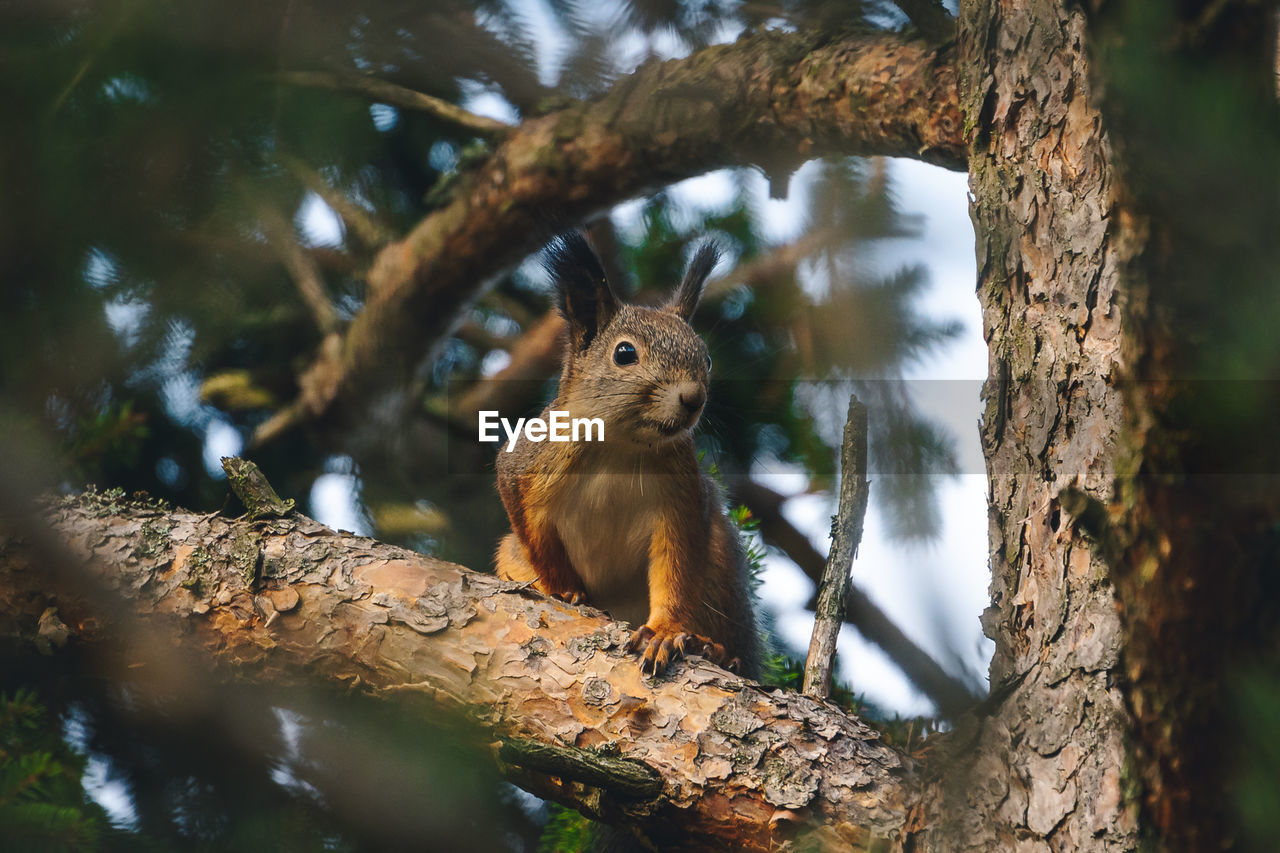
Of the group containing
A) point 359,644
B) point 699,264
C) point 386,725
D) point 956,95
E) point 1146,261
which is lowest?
point 386,725

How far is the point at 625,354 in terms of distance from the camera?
2400mm

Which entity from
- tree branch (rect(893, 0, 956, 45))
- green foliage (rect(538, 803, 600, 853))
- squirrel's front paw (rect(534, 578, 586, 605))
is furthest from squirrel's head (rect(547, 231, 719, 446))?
green foliage (rect(538, 803, 600, 853))

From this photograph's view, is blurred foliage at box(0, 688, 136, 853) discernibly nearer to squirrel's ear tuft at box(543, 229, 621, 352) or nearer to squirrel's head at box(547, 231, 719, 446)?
squirrel's head at box(547, 231, 719, 446)

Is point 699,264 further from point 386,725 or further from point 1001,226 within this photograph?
point 386,725

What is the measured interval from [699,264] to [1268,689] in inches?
87.7

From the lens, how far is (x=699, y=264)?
8.61ft

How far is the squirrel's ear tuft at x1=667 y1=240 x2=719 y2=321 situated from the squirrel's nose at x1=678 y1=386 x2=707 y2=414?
0.55 m

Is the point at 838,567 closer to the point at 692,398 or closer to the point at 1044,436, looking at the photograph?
the point at 1044,436

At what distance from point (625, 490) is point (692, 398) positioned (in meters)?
0.42

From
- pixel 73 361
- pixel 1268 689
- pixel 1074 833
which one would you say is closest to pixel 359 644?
pixel 73 361

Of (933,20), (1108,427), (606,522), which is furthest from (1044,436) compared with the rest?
(606,522)

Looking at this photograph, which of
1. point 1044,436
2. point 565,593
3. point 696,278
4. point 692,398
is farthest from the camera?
point 696,278

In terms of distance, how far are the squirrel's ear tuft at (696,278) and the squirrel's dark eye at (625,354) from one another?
0.99ft

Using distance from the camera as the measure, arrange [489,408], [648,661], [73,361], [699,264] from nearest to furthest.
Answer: [73,361], [648,661], [699,264], [489,408]
